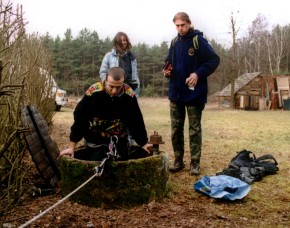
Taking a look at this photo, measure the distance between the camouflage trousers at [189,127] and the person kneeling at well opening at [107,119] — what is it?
102cm

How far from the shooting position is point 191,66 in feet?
16.8

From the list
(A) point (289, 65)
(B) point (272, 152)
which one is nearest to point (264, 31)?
(A) point (289, 65)

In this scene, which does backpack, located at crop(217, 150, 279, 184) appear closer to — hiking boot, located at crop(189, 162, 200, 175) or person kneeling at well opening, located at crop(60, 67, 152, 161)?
hiking boot, located at crop(189, 162, 200, 175)

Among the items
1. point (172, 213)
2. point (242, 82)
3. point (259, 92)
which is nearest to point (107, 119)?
point (172, 213)

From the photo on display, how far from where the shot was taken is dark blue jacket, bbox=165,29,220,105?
500cm

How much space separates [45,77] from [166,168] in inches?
179

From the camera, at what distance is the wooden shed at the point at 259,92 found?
3141 cm

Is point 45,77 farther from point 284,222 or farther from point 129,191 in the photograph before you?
point 284,222

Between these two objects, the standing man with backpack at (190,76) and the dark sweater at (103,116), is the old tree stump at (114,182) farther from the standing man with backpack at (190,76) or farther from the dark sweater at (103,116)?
the standing man with backpack at (190,76)

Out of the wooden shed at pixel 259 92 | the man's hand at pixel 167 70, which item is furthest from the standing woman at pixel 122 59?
the wooden shed at pixel 259 92

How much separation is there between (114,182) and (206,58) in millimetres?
2339

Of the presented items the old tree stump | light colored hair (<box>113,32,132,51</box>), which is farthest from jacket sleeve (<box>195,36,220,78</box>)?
the old tree stump

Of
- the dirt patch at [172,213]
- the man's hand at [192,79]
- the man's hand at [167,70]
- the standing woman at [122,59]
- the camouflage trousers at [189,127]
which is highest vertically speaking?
the standing woman at [122,59]

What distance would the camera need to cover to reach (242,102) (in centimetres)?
3170
